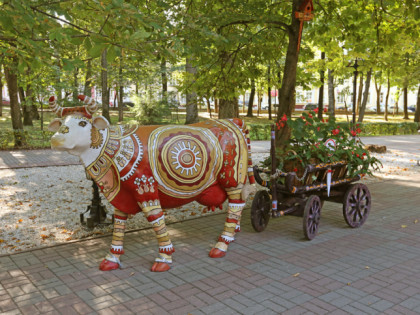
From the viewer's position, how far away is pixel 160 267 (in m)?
5.31

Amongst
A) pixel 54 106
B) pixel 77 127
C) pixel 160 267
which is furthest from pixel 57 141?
pixel 160 267

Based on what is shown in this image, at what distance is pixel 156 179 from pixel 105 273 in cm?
131

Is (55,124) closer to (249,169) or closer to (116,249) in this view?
(116,249)

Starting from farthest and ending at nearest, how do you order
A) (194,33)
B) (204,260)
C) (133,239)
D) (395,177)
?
(395,177), (194,33), (133,239), (204,260)

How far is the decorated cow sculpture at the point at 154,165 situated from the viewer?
503cm

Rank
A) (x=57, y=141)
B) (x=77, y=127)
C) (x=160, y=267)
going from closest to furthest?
(x=57, y=141), (x=77, y=127), (x=160, y=267)

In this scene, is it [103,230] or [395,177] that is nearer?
[103,230]

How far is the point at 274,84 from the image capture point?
38.2 ft

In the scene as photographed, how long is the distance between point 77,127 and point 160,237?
5.58ft

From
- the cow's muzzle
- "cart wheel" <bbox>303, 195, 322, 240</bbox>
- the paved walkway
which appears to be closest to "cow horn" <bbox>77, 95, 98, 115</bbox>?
the cow's muzzle

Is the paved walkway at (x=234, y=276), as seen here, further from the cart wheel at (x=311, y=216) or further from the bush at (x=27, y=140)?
the bush at (x=27, y=140)

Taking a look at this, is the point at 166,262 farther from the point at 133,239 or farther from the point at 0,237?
the point at 0,237

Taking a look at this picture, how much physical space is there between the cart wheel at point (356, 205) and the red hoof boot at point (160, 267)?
3241 millimetres

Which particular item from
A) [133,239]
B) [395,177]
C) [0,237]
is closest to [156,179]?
[133,239]
